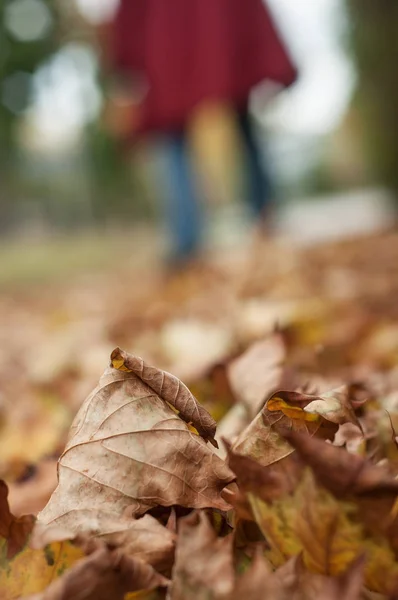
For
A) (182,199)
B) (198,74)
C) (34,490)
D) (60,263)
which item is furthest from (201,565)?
(60,263)

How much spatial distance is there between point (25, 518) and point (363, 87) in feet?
17.1

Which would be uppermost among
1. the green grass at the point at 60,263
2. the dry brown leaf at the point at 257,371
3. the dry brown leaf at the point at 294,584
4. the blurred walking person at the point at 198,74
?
the blurred walking person at the point at 198,74

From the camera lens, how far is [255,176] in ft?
11.6

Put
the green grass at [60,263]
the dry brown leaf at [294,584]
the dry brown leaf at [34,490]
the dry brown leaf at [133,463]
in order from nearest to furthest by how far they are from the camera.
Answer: the dry brown leaf at [294,584], the dry brown leaf at [133,463], the dry brown leaf at [34,490], the green grass at [60,263]

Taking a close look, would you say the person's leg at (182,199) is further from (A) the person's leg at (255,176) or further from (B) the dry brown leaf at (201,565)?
(B) the dry brown leaf at (201,565)

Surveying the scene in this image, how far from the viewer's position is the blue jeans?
3.50 metres

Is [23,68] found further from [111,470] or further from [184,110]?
[111,470]

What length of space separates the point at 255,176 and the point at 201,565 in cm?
324

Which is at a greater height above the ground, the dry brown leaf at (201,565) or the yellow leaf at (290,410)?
the yellow leaf at (290,410)

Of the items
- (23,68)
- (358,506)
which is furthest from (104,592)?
(23,68)

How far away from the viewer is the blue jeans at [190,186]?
350 centimetres

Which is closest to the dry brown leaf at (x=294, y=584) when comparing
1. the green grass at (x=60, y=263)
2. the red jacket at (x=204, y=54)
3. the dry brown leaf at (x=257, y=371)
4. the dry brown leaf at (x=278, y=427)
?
the dry brown leaf at (x=278, y=427)

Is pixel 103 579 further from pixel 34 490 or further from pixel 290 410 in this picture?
pixel 34 490

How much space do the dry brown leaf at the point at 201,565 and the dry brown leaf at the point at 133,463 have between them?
64 millimetres
